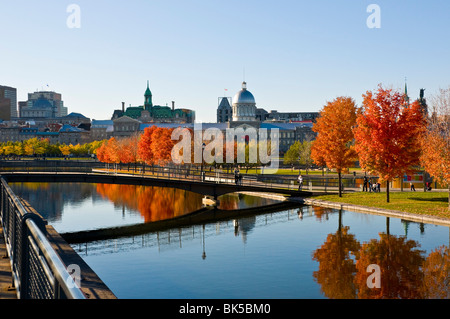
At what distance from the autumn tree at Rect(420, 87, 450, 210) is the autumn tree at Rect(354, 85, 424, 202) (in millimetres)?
1563

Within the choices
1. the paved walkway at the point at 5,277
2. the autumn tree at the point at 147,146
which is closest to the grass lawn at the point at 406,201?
the paved walkway at the point at 5,277

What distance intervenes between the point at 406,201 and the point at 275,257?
77.5ft

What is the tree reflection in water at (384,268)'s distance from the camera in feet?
73.6

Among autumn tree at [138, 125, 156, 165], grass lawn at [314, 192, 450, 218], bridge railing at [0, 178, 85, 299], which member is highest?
autumn tree at [138, 125, 156, 165]

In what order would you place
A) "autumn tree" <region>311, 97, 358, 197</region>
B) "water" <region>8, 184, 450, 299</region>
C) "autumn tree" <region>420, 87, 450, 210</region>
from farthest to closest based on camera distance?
"autumn tree" <region>311, 97, 358, 197</region> < "autumn tree" <region>420, 87, 450, 210</region> < "water" <region>8, 184, 450, 299</region>

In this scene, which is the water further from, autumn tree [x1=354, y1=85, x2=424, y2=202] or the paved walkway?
the paved walkway

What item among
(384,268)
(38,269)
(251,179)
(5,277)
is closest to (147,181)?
(251,179)

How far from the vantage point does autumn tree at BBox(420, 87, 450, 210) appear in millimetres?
41094

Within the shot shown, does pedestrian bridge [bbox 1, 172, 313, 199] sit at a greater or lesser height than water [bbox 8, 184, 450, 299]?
greater

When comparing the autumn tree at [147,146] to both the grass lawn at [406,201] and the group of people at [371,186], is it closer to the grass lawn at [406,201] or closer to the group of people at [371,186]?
the group of people at [371,186]

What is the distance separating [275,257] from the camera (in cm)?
3012

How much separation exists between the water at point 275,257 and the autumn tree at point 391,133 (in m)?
5.59

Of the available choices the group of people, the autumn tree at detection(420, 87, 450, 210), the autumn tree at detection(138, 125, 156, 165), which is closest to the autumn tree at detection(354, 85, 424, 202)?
the autumn tree at detection(420, 87, 450, 210)
